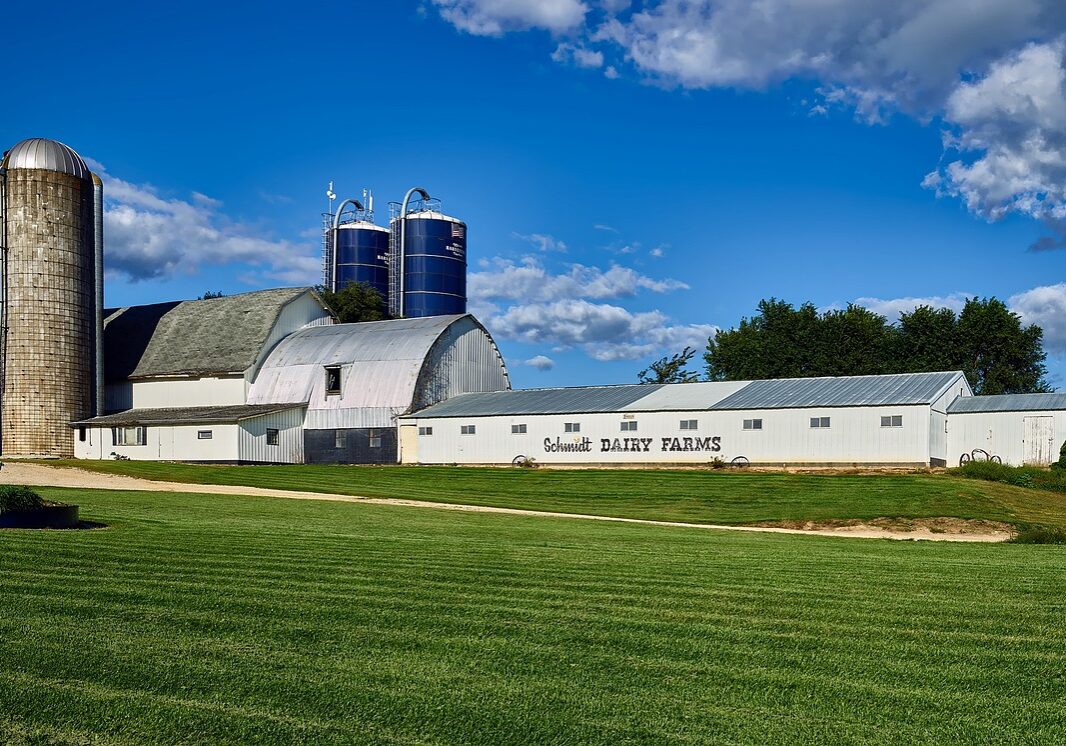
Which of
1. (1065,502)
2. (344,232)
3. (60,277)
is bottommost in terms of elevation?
(1065,502)

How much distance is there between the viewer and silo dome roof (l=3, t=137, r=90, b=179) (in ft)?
185

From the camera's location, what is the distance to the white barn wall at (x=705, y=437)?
150 feet

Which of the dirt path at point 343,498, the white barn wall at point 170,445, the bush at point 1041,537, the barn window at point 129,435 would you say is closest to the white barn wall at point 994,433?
the dirt path at point 343,498

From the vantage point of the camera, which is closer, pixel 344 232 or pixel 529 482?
pixel 529 482

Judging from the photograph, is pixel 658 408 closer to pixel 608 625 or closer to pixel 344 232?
pixel 608 625

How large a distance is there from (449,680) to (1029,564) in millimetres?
12256

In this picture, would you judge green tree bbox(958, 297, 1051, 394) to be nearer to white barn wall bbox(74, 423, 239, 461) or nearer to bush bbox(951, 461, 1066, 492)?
bush bbox(951, 461, 1066, 492)

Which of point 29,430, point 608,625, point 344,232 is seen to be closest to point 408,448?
point 29,430

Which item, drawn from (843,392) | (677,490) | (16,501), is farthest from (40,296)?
(843,392)

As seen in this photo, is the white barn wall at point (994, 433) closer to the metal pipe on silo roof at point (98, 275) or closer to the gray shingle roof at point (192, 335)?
the gray shingle roof at point (192, 335)

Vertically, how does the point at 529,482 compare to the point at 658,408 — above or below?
below

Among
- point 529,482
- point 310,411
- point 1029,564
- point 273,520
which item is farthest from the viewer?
point 310,411

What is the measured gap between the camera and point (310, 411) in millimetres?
59969

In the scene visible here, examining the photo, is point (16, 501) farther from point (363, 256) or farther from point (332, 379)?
point (363, 256)
